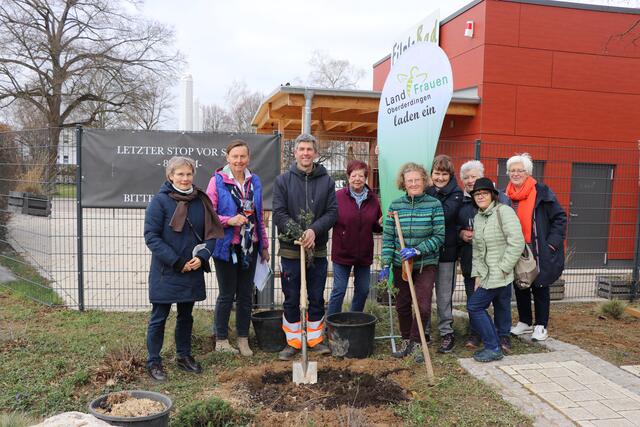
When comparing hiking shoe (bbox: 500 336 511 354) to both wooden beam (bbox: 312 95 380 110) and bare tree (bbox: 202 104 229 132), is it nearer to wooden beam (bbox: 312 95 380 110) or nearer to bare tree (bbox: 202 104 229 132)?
wooden beam (bbox: 312 95 380 110)

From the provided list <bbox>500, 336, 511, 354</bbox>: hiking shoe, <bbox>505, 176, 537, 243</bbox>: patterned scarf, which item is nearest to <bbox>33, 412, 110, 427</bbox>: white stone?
<bbox>500, 336, 511, 354</bbox>: hiking shoe

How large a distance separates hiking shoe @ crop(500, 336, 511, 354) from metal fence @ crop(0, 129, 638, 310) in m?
2.17

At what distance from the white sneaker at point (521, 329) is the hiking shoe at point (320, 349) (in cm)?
196

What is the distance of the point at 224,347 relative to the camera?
4.71m

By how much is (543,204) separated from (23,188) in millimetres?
6834

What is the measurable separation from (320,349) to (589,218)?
21.3 feet

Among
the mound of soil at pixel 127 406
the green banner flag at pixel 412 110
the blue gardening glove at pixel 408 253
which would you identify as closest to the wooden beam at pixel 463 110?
the green banner flag at pixel 412 110

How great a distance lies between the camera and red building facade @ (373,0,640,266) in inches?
355

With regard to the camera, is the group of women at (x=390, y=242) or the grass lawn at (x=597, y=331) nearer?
the group of women at (x=390, y=242)

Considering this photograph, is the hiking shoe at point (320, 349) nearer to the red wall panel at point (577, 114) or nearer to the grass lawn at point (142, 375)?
the grass lawn at point (142, 375)

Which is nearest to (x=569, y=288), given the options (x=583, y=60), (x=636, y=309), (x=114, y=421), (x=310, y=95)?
(x=636, y=309)

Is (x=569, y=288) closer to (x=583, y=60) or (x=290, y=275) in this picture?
(x=583, y=60)

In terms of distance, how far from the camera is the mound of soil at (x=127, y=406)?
3000 millimetres

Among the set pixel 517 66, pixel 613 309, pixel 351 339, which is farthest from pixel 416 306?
pixel 517 66
